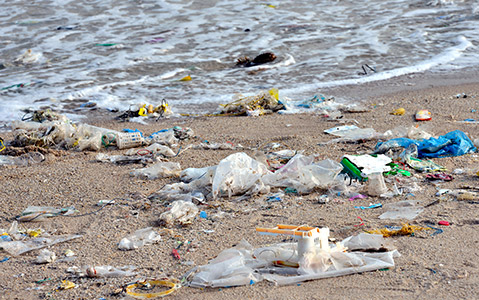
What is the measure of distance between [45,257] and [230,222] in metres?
1.25

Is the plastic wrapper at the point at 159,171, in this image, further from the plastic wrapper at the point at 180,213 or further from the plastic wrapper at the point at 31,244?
the plastic wrapper at the point at 31,244

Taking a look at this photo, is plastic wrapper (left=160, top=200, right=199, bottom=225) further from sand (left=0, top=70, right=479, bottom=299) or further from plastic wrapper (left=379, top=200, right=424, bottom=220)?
plastic wrapper (left=379, top=200, right=424, bottom=220)

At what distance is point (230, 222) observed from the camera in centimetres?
389

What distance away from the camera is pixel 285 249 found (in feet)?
10.4

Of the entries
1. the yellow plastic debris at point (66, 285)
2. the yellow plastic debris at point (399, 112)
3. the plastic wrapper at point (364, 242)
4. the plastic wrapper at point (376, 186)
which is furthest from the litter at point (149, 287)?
the yellow plastic debris at point (399, 112)

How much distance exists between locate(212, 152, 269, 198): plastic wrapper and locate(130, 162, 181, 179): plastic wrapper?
2.15 ft

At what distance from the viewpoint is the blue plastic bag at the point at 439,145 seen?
17.1 ft

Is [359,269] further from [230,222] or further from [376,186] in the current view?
[376,186]

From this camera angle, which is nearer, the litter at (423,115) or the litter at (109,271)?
the litter at (109,271)

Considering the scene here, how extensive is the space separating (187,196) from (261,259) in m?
1.39

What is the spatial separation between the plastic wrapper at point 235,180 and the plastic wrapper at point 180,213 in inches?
13.3

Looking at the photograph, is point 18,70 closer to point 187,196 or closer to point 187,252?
point 187,196

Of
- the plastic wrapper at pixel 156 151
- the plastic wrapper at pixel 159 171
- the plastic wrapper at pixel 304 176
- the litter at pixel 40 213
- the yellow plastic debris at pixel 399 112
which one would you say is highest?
the litter at pixel 40 213

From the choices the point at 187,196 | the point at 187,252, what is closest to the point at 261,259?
the point at 187,252
